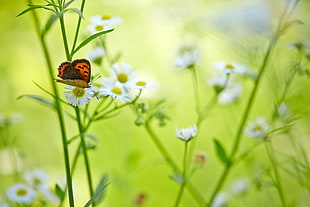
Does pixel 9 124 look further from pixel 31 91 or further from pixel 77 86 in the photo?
pixel 31 91

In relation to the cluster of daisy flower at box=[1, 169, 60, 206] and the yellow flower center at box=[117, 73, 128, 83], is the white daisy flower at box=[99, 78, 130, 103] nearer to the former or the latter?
the yellow flower center at box=[117, 73, 128, 83]

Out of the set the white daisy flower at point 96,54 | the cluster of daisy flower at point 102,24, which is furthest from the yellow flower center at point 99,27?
the white daisy flower at point 96,54

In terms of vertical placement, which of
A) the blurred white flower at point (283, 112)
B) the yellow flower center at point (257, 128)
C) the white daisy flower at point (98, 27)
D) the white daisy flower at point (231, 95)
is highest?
the white daisy flower at point (98, 27)

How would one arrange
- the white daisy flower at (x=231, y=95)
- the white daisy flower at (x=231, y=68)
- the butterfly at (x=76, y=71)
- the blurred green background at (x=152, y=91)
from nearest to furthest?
the butterfly at (x=76, y=71)
the white daisy flower at (x=231, y=68)
the white daisy flower at (x=231, y=95)
the blurred green background at (x=152, y=91)

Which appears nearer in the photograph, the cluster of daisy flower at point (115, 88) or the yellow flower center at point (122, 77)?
the cluster of daisy flower at point (115, 88)

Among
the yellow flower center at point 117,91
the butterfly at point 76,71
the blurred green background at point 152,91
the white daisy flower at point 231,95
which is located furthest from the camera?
the blurred green background at point 152,91

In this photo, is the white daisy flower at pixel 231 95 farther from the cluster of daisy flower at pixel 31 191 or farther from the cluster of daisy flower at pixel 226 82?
the cluster of daisy flower at pixel 31 191

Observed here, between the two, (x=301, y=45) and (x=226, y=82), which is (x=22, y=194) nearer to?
(x=226, y=82)
